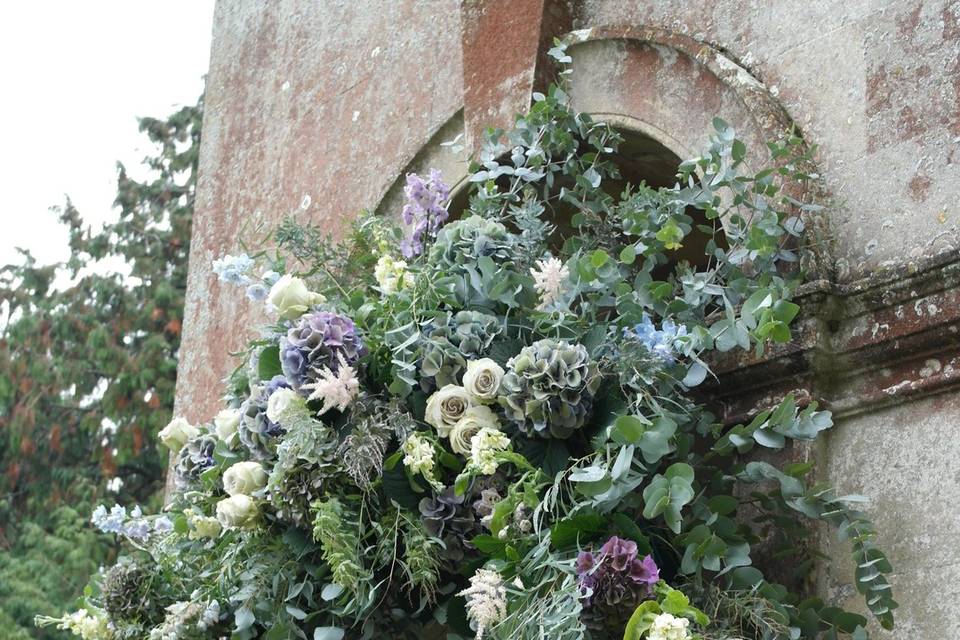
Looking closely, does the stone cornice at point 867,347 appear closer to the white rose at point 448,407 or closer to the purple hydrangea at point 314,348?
the white rose at point 448,407

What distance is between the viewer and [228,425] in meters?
3.12

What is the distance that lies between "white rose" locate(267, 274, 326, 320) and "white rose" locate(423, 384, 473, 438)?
40 cm

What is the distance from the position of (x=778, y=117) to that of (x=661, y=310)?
560mm

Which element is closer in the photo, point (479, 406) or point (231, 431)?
point (479, 406)

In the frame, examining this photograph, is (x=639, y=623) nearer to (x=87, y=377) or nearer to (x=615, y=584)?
(x=615, y=584)

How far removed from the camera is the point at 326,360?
109 inches

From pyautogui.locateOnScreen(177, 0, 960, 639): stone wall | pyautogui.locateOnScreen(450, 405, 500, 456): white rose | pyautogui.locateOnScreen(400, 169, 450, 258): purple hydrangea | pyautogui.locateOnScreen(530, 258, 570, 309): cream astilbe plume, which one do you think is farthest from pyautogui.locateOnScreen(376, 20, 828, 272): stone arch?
pyautogui.locateOnScreen(450, 405, 500, 456): white rose

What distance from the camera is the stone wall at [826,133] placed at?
2584mm

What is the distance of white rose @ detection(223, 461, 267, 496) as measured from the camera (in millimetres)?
2877

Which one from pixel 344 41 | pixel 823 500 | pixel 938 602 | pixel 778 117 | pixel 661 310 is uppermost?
pixel 344 41

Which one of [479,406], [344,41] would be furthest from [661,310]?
[344,41]

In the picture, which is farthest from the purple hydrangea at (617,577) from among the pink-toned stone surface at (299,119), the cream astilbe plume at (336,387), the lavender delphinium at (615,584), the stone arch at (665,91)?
the pink-toned stone surface at (299,119)

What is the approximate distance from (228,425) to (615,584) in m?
1.15

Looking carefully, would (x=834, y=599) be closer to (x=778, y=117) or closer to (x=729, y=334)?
(x=729, y=334)
